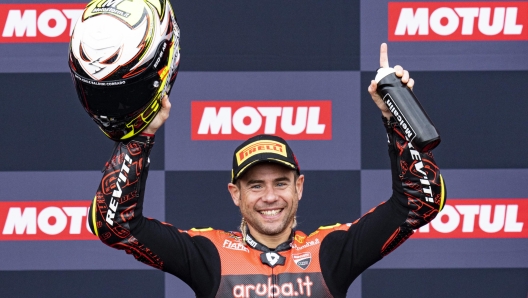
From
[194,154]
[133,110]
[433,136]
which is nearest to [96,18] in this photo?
[133,110]

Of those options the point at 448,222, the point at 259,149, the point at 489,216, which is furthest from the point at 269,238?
the point at 489,216

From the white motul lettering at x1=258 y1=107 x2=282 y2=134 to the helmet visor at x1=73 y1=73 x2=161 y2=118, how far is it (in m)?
1.09

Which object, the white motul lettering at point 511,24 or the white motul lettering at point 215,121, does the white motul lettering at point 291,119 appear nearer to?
the white motul lettering at point 215,121

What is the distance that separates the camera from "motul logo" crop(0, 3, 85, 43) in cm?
284

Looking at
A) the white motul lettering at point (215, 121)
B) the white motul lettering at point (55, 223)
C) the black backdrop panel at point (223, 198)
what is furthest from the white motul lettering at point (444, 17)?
the white motul lettering at point (55, 223)

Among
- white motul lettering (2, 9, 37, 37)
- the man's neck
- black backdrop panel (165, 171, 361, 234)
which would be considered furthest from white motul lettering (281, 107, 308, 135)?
white motul lettering (2, 9, 37, 37)

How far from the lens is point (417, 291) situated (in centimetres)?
293

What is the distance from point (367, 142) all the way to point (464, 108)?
41cm

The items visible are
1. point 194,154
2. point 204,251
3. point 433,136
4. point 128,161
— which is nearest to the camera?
point 433,136

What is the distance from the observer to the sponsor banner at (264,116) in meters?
2.86

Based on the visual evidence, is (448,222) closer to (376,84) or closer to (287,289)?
(287,289)

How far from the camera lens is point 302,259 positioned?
81.7 inches

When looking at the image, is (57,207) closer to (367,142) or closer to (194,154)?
(194,154)

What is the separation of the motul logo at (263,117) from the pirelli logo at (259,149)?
2.46 ft
